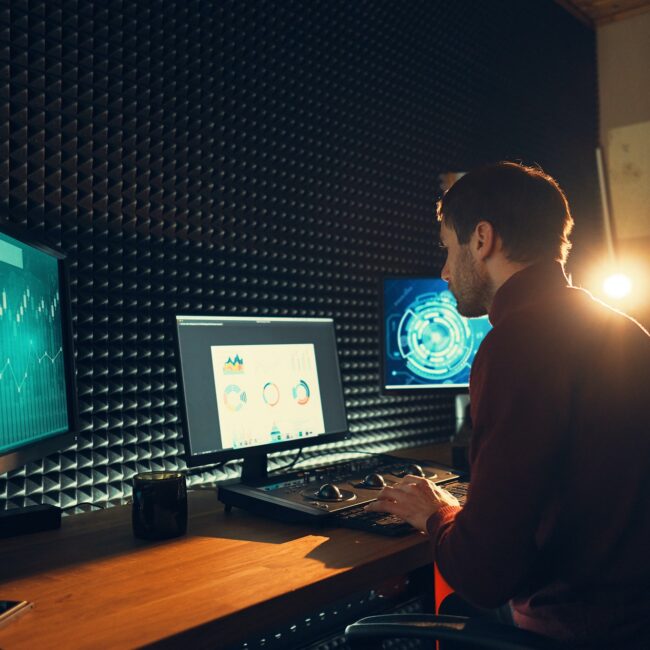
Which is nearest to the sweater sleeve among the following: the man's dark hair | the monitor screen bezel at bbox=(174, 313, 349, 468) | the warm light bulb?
the man's dark hair

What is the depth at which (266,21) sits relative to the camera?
212 cm

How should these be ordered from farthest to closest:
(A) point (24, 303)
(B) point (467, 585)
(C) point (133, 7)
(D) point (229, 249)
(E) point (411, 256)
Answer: (E) point (411, 256) → (D) point (229, 249) → (C) point (133, 7) → (A) point (24, 303) → (B) point (467, 585)

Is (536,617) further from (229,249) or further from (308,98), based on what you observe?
(308,98)

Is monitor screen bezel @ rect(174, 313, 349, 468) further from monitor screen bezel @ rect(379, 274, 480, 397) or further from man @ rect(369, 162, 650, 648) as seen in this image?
man @ rect(369, 162, 650, 648)

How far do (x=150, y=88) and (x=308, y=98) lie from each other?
60cm

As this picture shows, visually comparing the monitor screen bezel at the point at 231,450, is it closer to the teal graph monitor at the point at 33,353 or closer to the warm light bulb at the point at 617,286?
the teal graph monitor at the point at 33,353

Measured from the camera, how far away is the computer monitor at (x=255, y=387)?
157 cm

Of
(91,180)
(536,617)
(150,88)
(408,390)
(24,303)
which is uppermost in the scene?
(150,88)

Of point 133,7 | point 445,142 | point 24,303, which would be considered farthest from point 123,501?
point 445,142

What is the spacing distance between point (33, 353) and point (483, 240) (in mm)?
857

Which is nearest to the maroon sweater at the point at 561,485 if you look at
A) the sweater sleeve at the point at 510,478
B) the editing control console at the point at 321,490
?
Result: the sweater sleeve at the point at 510,478

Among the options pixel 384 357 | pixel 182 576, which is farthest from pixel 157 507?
pixel 384 357

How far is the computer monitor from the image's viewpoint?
1566mm

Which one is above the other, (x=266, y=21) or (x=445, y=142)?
(x=266, y=21)
